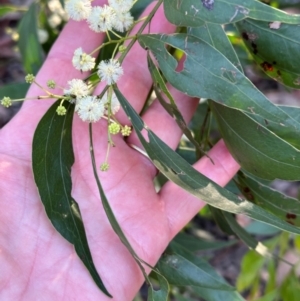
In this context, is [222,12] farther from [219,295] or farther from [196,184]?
[219,295]

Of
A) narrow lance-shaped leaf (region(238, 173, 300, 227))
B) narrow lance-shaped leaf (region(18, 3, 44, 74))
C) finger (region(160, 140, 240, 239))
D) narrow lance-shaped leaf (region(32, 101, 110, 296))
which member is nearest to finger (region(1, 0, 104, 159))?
narrow lance-shaped leaf (region(18, 3, 44, 74))

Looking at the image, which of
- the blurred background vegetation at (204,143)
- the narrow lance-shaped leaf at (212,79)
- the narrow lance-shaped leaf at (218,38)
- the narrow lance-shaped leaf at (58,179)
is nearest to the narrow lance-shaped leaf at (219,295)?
the blurred background vegetation at (204,143)

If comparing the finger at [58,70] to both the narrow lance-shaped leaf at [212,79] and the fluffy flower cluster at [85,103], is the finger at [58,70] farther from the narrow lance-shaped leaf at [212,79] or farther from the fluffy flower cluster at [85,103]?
the narrow lance-shaped leaf at [212,79]

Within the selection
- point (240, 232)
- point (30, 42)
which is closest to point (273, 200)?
point (240, 232)

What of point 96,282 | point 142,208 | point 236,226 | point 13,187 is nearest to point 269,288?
point 236,226

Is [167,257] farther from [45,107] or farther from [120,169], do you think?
[45,107]

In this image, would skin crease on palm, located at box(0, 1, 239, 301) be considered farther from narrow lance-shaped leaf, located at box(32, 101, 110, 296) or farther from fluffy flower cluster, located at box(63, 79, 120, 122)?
fluffy flower cluster, located at box(63, 79, 120, 122)
